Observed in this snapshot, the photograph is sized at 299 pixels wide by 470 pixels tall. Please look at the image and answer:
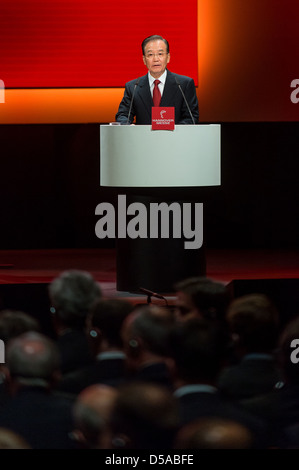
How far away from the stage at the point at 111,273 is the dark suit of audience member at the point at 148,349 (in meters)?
2.12

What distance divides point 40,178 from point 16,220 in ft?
1.28

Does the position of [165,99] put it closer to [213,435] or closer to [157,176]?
[157,176]

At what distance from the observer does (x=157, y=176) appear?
4.80 metres

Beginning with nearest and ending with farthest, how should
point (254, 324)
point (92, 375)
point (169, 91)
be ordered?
1. point (92, 375)
2. point (254, 324)
3. point (169, 91)

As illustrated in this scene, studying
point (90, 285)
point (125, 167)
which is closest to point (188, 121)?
point (125, 167)

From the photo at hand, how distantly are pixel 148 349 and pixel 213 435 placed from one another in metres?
0.67

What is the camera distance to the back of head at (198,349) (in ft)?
7.54

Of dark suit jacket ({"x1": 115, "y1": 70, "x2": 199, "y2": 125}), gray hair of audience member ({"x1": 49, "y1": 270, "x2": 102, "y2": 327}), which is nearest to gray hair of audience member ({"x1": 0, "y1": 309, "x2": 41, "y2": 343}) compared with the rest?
gray hair of audience member ({"x1": 49, "y1": 270, "x2": 102, "y2": 327})

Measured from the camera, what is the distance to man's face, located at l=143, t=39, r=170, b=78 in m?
4.57

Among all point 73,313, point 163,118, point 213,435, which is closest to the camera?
point 213,435

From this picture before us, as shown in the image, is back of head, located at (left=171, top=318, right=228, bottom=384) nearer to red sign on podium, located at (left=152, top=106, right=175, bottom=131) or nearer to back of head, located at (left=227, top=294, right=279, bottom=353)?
back of head, located at (left=227, top=294, right=279, bottom=353)

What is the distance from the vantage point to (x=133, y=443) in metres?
2.03

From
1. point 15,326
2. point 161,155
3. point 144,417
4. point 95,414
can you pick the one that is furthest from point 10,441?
point 161,155

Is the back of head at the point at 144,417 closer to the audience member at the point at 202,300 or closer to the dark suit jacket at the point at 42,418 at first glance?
the dark suit jacket at the point at 42,418
